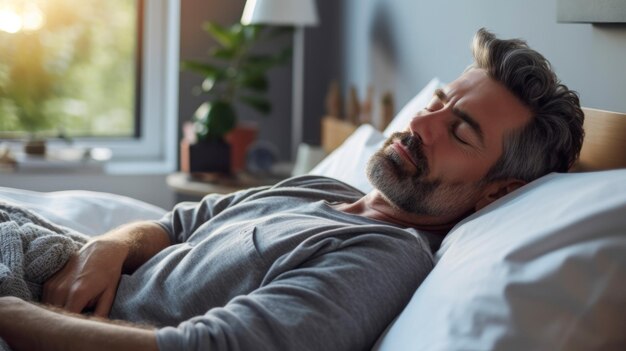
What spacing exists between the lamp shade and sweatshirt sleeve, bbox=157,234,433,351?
6.59 feet

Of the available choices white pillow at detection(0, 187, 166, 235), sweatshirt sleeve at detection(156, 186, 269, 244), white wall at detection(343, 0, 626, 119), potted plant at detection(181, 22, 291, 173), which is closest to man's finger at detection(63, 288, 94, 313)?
sweatshirt sleeve at detection(156, 186, 269, 244)

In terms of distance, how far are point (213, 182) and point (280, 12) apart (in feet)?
2.08

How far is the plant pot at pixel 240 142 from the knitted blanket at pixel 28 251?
1.84 metres

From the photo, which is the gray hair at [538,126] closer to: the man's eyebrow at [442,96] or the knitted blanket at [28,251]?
the man's eyebrow at [442,96]

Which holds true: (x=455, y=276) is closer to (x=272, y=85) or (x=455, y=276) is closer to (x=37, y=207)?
(x=37, y=207)

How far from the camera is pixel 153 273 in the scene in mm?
1524

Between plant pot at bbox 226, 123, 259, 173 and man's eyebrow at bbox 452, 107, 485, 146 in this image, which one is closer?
man's eyebrow at bbox 452, 107, 485, 146

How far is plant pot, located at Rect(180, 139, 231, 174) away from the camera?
3.23 m

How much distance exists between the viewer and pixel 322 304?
46.0 inches

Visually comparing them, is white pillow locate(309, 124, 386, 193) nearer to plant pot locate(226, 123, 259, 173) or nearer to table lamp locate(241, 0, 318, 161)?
table lamp locate(241, 0, 318, 161)

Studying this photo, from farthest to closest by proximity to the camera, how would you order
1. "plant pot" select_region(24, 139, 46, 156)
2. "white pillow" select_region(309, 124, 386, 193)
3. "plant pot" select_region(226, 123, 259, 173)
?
1. "plant pot" select_region(226, 123, 259, 173)
2. "plant pot" select_region(24, 139, 46, 156)
3. "white pillow" select_region(309, 124, 386, 193)

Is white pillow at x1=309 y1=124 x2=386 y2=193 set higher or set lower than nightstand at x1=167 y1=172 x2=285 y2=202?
higher

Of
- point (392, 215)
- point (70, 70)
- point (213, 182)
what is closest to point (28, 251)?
point (392, 215)

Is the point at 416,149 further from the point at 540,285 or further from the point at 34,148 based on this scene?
the point at 34,148
